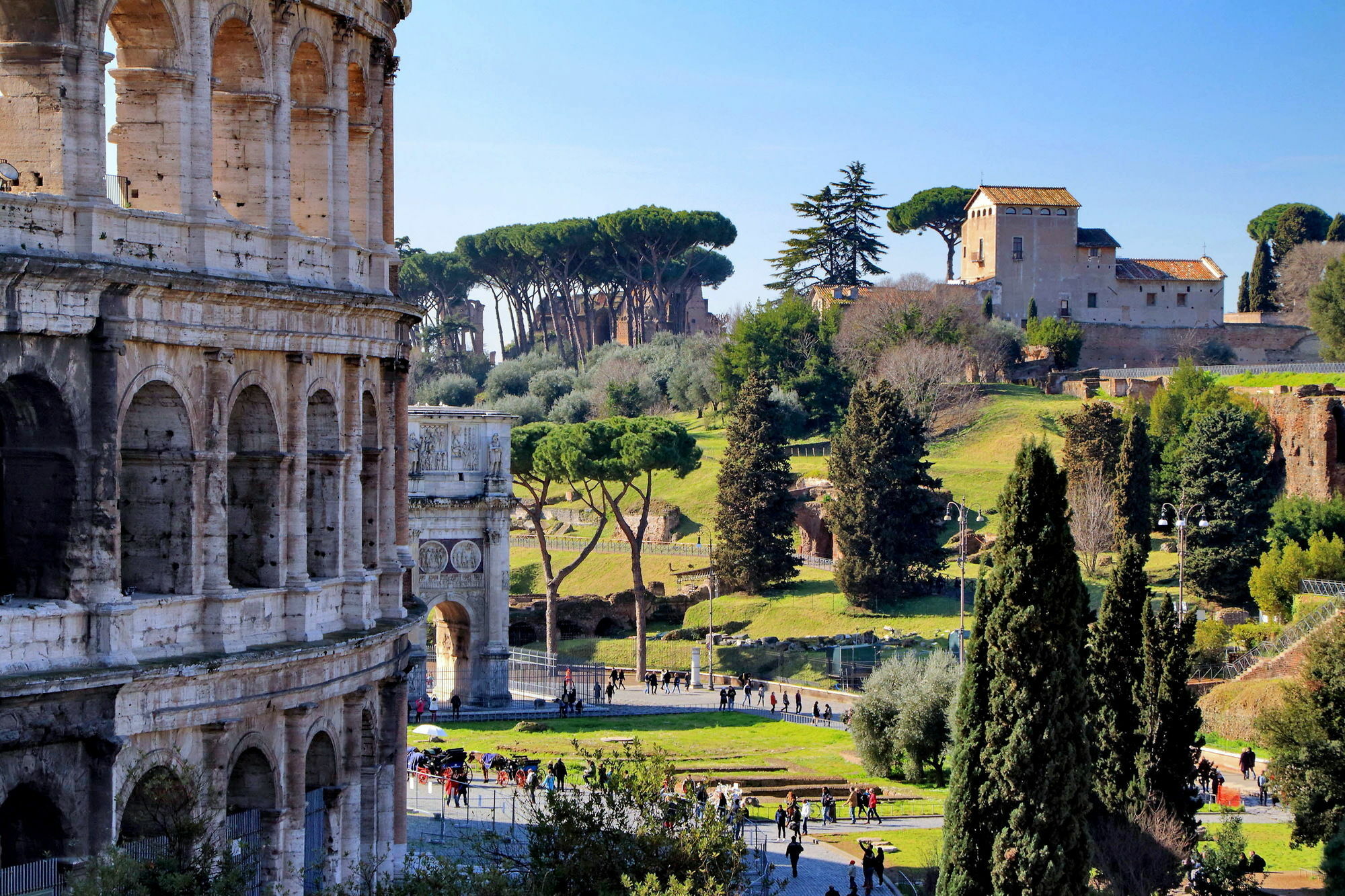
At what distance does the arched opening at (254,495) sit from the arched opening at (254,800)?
6.38 feet

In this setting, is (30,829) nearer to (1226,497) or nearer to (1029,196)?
(1226,497)

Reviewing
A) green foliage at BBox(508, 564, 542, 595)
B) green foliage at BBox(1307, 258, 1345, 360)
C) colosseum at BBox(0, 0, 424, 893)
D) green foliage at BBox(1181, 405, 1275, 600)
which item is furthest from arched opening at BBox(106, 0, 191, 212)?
green foliage at BBox(1307, 258, 1345, 360)

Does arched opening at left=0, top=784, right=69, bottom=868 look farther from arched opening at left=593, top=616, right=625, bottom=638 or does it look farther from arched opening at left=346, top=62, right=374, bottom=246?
arched opening at left=593, top=616, right=625, bottom=638

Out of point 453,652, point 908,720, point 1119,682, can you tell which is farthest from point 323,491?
point 453,652

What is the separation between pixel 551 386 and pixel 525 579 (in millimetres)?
22762

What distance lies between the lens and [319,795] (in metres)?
20.6

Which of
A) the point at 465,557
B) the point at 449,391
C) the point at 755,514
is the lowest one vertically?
the point at 465,557

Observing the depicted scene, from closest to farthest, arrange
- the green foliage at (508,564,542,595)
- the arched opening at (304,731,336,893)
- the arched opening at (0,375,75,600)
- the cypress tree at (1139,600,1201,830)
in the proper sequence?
the arched opening at (0,375,75,600) → the arched opening at (304,731,336,893) → the cypress tree at (1139,600,1201,830) → the green foliage at (508,564,542,595)

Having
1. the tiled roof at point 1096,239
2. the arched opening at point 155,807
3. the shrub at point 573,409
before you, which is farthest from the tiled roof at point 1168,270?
the arched opening at point 155,807

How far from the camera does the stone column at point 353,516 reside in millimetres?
21062

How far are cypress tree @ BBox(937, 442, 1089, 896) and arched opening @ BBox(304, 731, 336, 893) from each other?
7681 mm

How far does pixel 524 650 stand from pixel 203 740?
32.6 meters

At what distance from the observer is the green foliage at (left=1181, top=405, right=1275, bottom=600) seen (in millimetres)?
50250

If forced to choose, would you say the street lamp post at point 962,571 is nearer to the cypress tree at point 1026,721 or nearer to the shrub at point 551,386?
the cypress tree at point 1026,721
